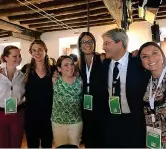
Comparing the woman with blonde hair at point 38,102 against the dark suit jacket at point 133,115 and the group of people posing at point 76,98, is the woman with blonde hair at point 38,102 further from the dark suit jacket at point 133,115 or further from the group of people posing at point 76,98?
the dark suit jacket at point 133,115

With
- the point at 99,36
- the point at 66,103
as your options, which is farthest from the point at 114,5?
the point at 99,36

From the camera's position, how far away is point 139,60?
1.83 metres

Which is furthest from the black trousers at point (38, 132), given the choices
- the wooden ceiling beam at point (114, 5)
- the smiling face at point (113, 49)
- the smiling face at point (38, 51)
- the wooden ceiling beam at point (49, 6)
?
the wooden ceiling beam at point (49, 6)

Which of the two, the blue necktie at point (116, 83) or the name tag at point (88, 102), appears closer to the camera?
the blue necktie at point (116, 83)

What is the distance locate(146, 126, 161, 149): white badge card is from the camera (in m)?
1.55

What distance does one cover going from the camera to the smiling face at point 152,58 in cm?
162

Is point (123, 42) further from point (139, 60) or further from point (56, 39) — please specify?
point (56, 39)

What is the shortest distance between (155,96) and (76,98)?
878 mm

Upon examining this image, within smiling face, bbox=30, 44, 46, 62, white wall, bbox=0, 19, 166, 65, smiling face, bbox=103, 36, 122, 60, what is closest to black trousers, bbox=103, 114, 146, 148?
smiling face, bbox=103, 36, 122, 60

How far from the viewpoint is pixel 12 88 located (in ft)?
7.54

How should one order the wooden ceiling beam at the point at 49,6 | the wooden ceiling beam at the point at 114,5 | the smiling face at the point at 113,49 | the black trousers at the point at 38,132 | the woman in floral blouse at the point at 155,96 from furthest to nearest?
1. the wooden ceiling beam at the point at 49,6
2. the wooden ceiling beam at the point at 114,5
3. the black trousers at the point at 38,132
4. the smiling face at the point at 113,49
5. the woman in floral blouse at the point at 155,96

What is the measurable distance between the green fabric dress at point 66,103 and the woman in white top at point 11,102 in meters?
0.37

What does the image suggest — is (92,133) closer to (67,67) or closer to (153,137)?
(67,67)

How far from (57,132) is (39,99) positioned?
37 cm
